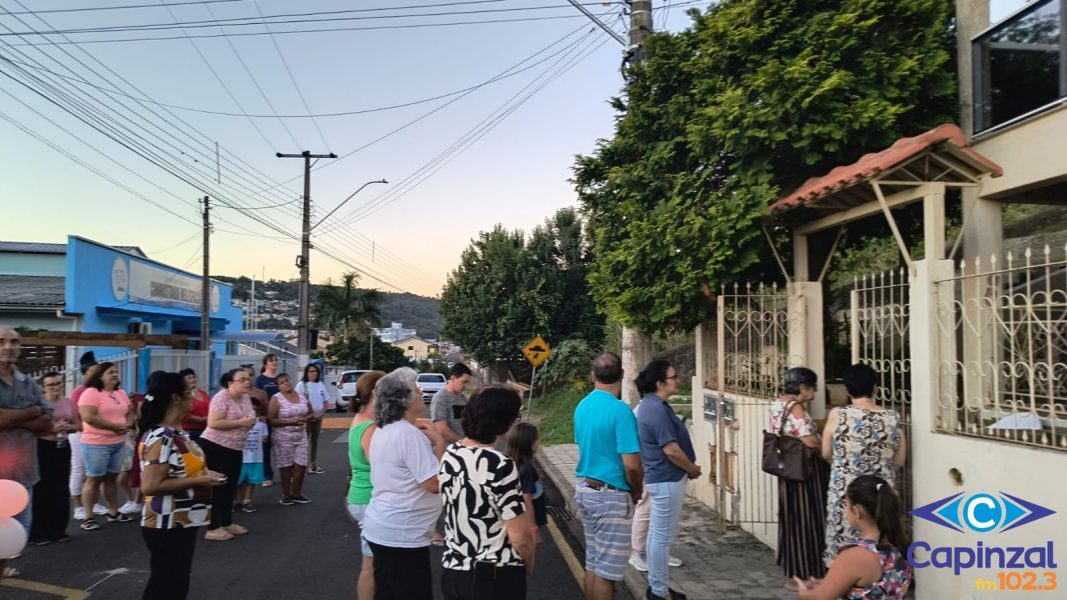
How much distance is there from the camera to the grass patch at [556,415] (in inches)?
660

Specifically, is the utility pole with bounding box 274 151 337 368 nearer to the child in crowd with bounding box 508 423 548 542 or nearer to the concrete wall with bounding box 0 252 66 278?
the concrete wall with bounding box 0 252 66 278

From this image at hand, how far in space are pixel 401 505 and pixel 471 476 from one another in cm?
71

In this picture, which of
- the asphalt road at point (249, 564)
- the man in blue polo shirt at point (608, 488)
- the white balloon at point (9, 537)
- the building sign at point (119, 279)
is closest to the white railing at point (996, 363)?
the man in blue polo shirt at point (608, 488)

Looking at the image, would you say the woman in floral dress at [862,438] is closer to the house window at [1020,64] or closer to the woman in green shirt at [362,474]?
the woman in green shirt at [362,474]

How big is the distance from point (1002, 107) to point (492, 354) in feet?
76.9

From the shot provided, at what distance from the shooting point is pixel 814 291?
687cm

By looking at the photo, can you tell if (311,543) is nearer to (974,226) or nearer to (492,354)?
(974,226)

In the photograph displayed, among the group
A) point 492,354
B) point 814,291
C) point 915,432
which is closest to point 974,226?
point 814,291

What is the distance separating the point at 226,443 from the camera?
7305 mm

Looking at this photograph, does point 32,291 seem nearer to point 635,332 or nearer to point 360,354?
point 635,332

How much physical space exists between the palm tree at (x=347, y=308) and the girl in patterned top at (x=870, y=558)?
51663mm

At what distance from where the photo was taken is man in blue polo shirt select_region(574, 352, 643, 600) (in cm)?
444

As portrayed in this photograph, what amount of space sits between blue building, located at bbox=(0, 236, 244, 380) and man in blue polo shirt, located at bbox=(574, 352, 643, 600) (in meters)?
13.7

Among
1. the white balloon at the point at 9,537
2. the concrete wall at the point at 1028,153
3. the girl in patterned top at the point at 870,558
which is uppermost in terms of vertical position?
the concrete wall at the point at 1028,153
